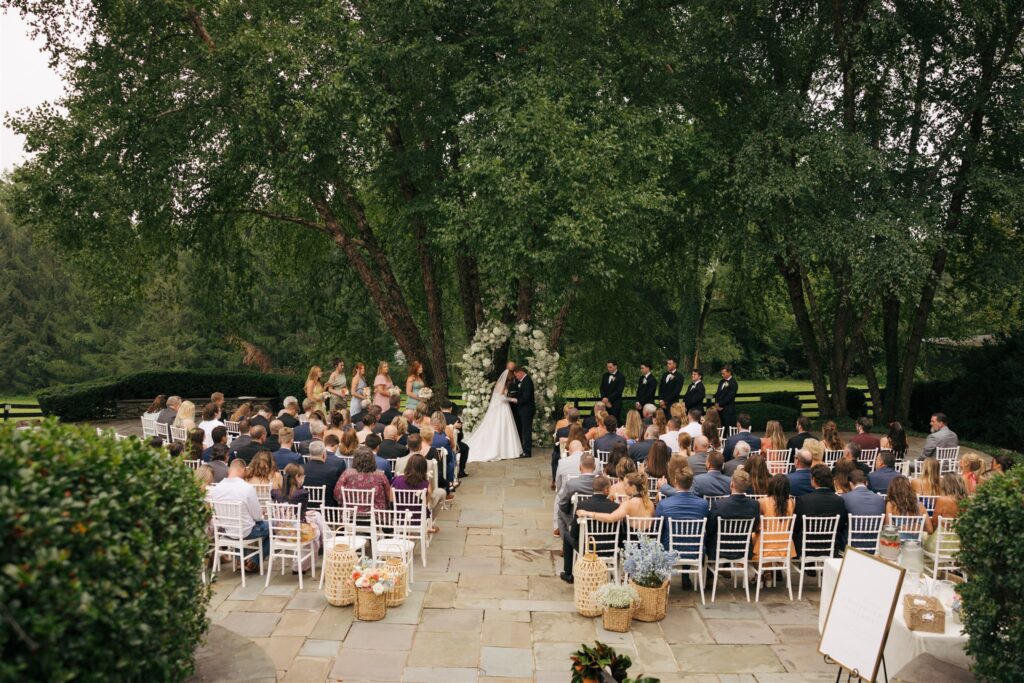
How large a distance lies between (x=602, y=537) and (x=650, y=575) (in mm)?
817

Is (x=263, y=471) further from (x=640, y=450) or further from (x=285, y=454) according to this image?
(x=640, y=450)

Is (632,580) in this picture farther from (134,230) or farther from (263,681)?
(134,230)

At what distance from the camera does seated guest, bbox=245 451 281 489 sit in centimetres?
951

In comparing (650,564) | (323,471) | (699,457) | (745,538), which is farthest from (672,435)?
(323,471)

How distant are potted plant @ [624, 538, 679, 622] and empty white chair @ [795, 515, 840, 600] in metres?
1.54

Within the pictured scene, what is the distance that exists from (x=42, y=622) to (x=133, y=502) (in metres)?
0.89

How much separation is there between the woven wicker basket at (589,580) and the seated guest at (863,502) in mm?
2738

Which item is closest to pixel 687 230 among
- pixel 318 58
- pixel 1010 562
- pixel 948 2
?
pixel 948 2

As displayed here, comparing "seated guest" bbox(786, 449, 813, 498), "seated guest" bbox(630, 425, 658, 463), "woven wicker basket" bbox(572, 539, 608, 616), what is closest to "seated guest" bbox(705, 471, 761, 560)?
"woven wicker basket" bbox(572, 539, 608, 616)

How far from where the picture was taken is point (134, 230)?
57.4ft

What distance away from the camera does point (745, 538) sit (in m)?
8.77

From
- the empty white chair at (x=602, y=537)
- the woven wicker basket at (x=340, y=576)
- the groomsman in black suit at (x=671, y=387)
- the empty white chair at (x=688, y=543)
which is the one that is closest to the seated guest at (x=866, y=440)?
the empty white chair at (x=688, y=543)

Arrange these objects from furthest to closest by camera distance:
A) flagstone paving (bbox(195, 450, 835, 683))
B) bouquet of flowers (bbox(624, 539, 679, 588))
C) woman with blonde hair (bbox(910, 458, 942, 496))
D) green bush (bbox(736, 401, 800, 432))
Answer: green bush (bbox(736, 401, 800, 432)) → woman with blonde hair (bbox(910, 458, 942, 496)) → bouquet of flowers (bbox(624, 539, 679, 588)) → flagstone paving (bbox(195, 450, 835, 683))

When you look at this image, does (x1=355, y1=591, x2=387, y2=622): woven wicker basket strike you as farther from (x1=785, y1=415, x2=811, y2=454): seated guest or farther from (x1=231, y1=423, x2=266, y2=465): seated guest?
(x1=785, y1=415, x2=811, y2=454): seated guest
